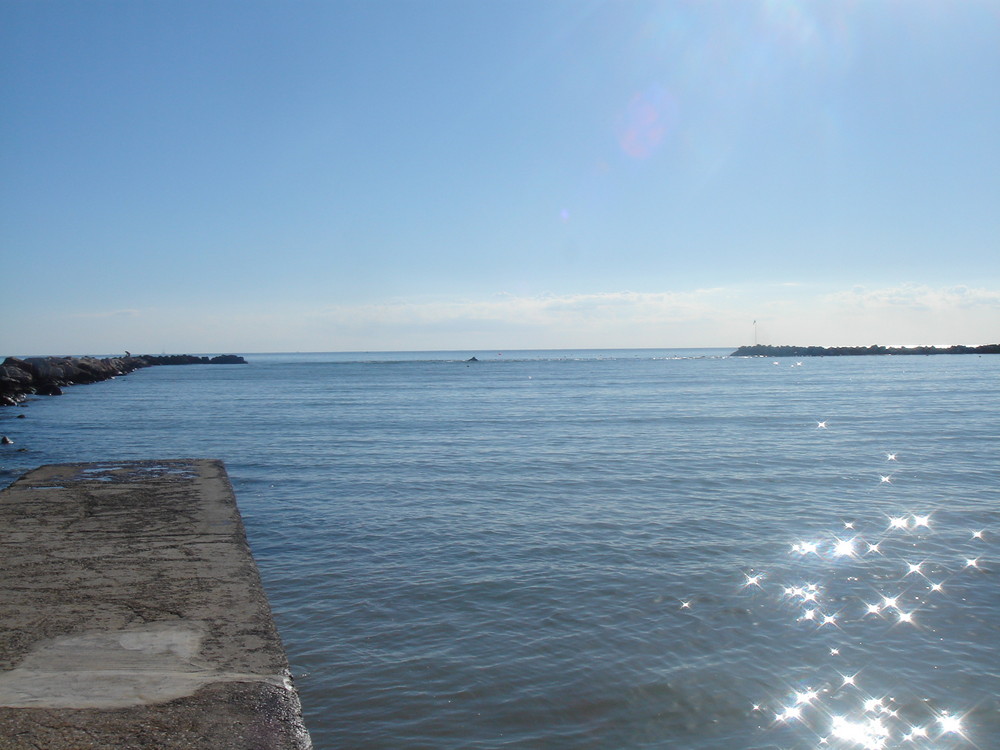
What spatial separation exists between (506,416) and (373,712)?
27126 millimetres

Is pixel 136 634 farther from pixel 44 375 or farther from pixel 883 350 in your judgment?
pixel 883 350

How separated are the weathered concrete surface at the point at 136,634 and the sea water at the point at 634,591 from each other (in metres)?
0.82

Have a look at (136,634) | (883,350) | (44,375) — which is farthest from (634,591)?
(883,350)

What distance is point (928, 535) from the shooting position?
10781mm

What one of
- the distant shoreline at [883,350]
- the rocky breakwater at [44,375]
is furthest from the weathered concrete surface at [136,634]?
the distant shoreline at [883,350]

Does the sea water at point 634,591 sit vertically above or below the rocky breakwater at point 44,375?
below

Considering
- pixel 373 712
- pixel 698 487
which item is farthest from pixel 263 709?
pixel 698 487

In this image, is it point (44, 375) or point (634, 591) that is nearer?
point (634, 591)

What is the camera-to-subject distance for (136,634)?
5.62 m

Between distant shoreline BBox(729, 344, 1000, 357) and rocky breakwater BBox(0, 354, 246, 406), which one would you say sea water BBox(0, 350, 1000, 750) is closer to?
rocky breakwater BBox(0, 354, 246, 406)

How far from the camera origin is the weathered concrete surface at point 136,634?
163 inches

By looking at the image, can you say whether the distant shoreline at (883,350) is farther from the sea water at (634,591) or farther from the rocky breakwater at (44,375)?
the sea water at (634,591)

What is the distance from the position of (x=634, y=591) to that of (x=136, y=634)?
16.5 feet

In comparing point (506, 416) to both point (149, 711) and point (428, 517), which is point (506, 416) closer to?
point (428, 517)
